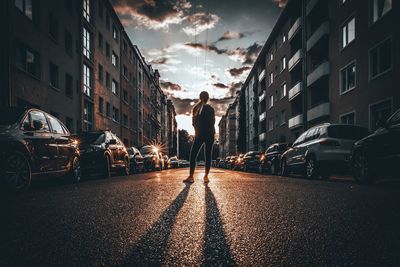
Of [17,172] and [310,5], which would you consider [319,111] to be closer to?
[310,5]

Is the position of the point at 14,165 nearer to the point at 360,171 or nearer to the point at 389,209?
the point at 389,209

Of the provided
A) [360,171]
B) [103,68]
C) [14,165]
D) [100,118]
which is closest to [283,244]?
[14,165]

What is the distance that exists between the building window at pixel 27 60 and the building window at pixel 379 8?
53.8 ft

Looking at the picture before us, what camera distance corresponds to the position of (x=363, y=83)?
18141 mm

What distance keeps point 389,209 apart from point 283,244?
2.26m

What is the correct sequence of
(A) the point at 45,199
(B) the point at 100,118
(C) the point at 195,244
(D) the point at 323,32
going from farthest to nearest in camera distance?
(B) the point at 100,118, (D) the point at 323,32, (A) the point at 45,199, (C) the point at 195,244

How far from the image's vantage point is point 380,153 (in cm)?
778

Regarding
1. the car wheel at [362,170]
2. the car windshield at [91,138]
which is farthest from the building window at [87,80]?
the car wheel at [362,170]

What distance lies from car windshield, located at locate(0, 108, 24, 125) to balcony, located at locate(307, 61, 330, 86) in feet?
65.1

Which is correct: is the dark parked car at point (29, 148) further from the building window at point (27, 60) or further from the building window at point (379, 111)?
the building window at point (379, 111)

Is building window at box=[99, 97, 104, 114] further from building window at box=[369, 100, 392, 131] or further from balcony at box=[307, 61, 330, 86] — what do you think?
building window at box=[369, 100, 392, 131]

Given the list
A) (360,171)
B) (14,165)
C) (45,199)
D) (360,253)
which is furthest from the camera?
(360,171)

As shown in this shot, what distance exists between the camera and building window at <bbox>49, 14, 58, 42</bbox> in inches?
786

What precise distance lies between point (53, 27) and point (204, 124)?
15945mm
